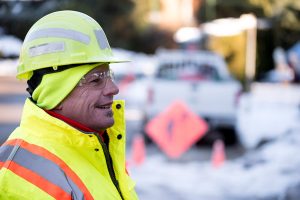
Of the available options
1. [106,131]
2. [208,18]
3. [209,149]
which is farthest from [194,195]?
[208,18]

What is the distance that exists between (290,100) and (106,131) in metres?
25.8

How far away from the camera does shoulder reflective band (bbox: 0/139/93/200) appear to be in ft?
7.75

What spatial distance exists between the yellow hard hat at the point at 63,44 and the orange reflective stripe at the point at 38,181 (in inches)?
14.3

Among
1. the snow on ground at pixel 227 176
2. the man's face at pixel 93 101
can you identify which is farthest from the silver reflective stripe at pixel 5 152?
the snow on ground at pixel 227 176

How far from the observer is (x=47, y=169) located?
2.41 m

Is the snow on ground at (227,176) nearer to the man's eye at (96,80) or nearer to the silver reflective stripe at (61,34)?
the man's eye at (96,80)

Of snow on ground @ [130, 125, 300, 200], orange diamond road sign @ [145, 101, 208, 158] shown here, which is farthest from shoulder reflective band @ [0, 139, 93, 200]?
orange diamond road sign @ [145, 101, 208, 158]

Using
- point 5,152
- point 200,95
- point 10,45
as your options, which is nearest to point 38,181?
point 5,152

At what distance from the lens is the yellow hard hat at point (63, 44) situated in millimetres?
2484

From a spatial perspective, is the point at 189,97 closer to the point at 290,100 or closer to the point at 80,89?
the point at 80,89

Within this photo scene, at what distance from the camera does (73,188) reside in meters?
2.39

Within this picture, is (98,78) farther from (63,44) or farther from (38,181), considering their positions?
(38,181)

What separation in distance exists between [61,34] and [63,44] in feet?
0.12

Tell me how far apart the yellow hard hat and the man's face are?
8 centimetres
